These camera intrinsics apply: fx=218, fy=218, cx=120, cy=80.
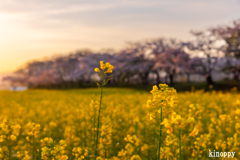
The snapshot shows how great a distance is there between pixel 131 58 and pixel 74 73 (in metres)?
12.5

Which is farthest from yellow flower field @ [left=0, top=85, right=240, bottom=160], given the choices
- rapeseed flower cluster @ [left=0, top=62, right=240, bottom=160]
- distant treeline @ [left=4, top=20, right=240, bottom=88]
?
distant treeline @ [left=4, top=20, right=240, bottom=88]

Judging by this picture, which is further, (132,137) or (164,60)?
(164,60)

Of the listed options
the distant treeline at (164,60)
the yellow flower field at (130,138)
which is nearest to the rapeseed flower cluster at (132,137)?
the yellow flower field at (130,138)

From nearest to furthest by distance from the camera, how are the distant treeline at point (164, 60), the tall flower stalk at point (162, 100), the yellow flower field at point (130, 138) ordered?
the tall flower stalk at point (162, 100) → the yellow flower field at point (130, 138) → the distant treeline at point (164, 60)

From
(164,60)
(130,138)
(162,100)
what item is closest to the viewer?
(162,100)

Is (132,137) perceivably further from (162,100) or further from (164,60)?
(164,60)

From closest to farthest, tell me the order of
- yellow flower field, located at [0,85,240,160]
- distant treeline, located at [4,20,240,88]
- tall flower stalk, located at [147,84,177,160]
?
1. tall flower stalk, located at [147,84,177,160]
2. yellow flower field, located at [0,85,240,160]
3. distant treeline, located at [4,20,240,88]

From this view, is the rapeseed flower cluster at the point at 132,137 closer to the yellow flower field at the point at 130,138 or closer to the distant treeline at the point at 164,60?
the yellow flower field at the point at 130,138

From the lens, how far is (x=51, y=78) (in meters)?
47.2

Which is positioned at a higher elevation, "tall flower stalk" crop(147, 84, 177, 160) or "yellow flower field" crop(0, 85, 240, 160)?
"tall flower stalk" crop(147, 84, 177, 160)

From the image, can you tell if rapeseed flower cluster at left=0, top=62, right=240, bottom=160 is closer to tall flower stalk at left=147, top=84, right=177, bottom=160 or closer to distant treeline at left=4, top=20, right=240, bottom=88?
tall flower stalk at left=147, top=84, right=177, bottom=160

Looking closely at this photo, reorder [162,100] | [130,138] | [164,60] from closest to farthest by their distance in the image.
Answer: [162,100] → [130,138] → [164,60]

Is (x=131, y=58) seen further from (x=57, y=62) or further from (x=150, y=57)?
(x=57, y=62)

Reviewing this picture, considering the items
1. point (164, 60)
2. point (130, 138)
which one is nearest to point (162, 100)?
point (130, 138)
